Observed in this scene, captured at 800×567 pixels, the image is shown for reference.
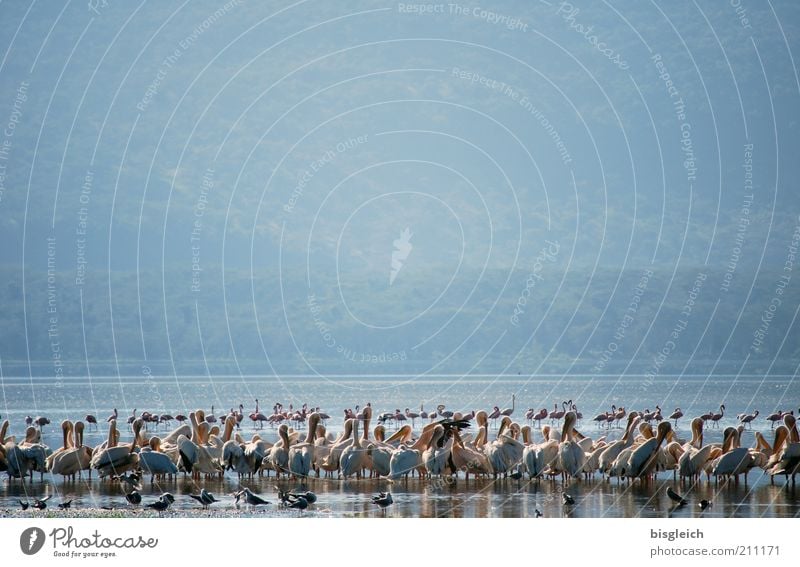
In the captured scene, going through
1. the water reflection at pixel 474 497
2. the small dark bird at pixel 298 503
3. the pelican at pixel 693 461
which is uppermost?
the pelican at pixel 693 461

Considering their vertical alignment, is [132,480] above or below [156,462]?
below

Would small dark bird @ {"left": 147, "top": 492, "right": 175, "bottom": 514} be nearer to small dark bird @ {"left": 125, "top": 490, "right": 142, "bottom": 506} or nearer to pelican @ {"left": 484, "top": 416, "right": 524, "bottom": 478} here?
small dark bird @ {"left": 125, "top": 490, "right": 142, "bottom": 506}

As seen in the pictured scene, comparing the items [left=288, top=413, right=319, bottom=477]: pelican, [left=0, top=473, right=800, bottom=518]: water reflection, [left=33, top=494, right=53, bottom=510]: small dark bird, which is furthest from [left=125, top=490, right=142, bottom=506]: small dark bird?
[left=288, top=413, right=319, bottom=477]: pelican

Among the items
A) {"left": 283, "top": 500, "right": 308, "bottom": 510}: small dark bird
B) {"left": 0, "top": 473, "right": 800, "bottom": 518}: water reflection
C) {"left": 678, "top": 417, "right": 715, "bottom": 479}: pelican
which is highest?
{"left": 678, "top": 417, "right": 715, "bottom": 479}: pelican

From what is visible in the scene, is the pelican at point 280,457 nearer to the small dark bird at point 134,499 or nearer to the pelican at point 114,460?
the pelican at point 114,460

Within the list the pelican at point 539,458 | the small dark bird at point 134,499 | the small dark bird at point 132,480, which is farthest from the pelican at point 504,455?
the small dark bird at point 134,499

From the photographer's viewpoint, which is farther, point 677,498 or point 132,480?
point 132,480

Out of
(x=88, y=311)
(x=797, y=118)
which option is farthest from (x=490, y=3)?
(x=88, y=311)

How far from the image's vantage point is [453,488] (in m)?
24.1

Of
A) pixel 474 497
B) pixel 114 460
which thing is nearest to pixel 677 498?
pixel 474 497

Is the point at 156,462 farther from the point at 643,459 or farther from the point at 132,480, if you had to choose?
the point at 643,459

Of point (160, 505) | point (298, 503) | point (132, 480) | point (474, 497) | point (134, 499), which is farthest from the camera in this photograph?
point (132, 480)
